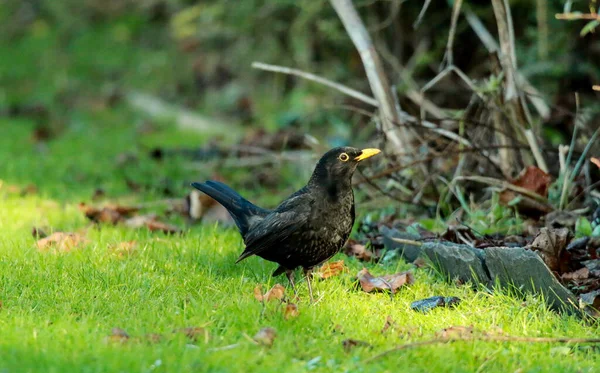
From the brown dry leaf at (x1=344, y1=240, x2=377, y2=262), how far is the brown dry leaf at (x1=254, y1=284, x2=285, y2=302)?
3.42ft

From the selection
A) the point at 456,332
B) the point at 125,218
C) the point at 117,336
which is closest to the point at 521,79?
the point at 125,218

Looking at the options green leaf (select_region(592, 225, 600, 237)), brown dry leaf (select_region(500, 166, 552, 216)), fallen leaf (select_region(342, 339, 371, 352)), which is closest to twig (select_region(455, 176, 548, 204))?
brown dry leaf (select_region(500, 166, 552, 216))

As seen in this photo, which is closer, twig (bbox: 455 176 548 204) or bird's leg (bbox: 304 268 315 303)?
bird's leg (bbox: 304 268 315 303)

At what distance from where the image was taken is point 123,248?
5023 mm

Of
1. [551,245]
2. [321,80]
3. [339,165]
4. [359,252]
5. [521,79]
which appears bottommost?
[359,252]

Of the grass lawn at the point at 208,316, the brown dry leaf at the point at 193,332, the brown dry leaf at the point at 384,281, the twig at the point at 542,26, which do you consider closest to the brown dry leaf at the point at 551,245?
the grass lawn at the point at 208,316

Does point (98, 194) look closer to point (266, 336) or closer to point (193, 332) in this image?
point (193, 332)

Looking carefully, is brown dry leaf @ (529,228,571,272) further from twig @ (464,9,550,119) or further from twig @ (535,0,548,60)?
twig @ (535,0,548,60)

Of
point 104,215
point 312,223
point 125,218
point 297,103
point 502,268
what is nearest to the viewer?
point 502,268

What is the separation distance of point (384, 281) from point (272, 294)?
2.25 feet

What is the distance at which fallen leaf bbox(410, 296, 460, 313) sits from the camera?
4273mm

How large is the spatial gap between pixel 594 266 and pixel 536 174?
1.01 m

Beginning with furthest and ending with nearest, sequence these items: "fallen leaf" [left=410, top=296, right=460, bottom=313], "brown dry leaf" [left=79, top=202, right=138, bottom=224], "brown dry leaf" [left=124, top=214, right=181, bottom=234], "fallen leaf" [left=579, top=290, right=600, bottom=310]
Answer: "brown dry leaf" [left=79, top=202, right=138, bottom=224] < "brown dry leaf" [left=124, top=214, right=181, bottom=234] < "fallen leaf" [left=410, top=296, right=460, bottom=313] < "fallen leaf" [left=579, top=290, right=600, bottom=310]

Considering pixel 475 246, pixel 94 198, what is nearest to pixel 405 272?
pixel 475 246
